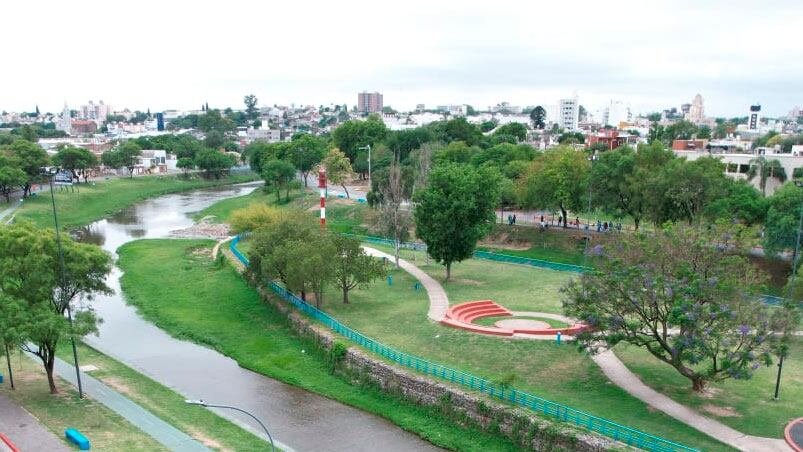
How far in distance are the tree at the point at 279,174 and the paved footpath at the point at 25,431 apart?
215 ft

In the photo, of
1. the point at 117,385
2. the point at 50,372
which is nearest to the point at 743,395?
the point at 117,385

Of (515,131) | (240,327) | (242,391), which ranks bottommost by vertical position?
(242,391)

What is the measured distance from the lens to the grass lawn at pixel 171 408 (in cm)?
2705

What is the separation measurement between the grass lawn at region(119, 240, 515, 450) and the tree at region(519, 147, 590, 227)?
28.6 m

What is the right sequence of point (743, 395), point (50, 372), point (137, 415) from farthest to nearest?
point (50, 372)
point (137, 415)
point (743, 395)

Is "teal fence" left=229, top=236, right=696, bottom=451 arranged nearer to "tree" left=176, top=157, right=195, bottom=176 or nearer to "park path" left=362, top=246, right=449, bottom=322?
"park path" left=362, top=246, right=449, bottom=322

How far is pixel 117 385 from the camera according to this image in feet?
107

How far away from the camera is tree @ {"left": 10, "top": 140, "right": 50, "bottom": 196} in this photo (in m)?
89.7

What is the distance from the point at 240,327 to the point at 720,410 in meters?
28.4

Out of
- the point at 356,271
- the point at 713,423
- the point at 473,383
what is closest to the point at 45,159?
the point at 356,271

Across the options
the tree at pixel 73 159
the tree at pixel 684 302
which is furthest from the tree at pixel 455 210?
the tree at pixel 73 159

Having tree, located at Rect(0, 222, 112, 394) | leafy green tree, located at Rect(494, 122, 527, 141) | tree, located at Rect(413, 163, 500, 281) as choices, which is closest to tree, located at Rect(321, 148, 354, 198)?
tree, located at Rect(413, 163, 500, 281)

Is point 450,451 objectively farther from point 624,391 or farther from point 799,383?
point 799,383

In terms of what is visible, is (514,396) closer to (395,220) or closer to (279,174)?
(395,220)
